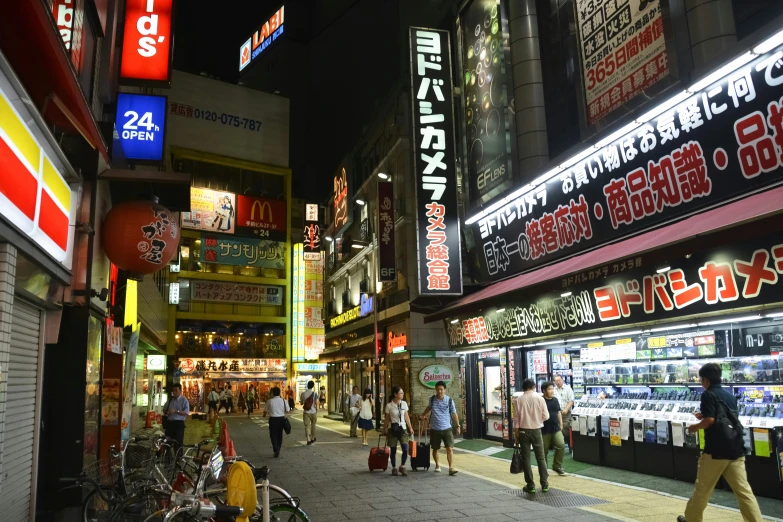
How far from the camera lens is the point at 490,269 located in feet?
56.5

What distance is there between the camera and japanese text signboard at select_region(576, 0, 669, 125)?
10.6m

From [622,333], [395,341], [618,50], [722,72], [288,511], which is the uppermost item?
[618,50]

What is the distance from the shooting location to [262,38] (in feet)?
208

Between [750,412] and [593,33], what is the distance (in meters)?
7.62

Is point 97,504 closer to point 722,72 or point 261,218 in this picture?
point 722,72

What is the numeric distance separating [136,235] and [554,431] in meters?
8.97

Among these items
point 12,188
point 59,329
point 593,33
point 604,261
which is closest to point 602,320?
point 604,261

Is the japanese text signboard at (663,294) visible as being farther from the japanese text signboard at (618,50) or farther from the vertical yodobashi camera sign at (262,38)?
the vertical yodobashi camera sign at (262,38)

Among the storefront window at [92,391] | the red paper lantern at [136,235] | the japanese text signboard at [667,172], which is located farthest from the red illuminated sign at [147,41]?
the japanese text signboard at [667,172]

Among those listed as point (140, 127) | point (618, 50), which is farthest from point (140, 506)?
point (618, 50)

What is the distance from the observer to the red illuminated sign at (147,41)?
10961 millimetres

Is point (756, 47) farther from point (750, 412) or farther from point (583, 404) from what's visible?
point (583, 404)

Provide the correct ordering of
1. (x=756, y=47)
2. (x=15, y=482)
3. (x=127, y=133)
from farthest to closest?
(x=127, y=133) → (x=756, y=47) → (x=15, y=482)

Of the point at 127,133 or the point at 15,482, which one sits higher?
the point at 127,133
